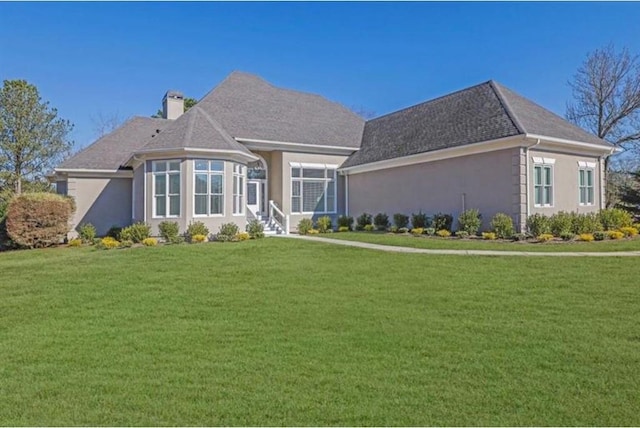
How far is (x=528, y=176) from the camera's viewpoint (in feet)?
51.3

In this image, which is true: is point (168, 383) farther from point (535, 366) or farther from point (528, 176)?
point (528, 176)

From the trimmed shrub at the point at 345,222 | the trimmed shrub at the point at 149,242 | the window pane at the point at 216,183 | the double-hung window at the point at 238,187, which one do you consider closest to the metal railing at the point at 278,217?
the double-hung window at the point at 238,187

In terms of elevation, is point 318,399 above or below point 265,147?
below

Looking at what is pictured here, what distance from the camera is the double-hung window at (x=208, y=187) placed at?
17.3m

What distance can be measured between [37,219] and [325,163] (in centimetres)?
1350

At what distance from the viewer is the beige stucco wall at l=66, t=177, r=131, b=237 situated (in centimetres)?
2083

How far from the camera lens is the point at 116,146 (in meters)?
22.6

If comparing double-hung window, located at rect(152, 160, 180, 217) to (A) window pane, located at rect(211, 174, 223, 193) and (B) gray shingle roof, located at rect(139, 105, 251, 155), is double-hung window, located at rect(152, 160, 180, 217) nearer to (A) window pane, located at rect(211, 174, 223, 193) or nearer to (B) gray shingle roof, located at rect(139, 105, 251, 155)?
(B) gray shingle roof, located at rect(139, 105, 251, 155)

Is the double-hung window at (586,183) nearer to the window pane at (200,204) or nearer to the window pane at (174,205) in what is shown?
the window pane at (200,204)

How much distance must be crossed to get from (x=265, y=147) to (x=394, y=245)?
9.79 meters

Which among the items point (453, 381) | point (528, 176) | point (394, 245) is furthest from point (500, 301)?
point (528, 176)

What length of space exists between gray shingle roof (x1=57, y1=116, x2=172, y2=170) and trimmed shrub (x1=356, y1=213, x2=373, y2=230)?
40.5 ft

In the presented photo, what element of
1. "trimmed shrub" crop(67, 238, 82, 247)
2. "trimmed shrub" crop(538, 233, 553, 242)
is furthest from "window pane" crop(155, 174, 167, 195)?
"trimmed shrub" crop(538, 233, 553, 242)

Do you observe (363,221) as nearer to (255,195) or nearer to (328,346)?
(255,195)
